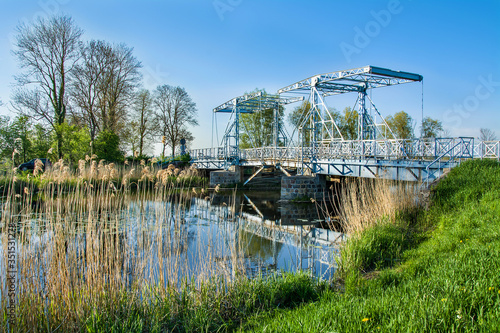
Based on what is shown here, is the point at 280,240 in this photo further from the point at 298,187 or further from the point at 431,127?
the point at 431,127

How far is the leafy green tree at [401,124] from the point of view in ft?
112

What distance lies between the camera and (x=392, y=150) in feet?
49.5

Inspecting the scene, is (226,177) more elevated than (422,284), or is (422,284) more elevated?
(226,177)

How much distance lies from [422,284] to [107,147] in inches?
853

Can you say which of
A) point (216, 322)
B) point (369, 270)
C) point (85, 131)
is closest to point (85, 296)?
point (216, 322)

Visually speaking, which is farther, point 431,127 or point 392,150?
point 431,127

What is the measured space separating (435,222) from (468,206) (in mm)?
748

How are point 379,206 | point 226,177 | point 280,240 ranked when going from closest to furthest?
1. point 379,206
2. point 280,240
3. point 226,177

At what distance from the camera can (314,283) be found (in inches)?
180

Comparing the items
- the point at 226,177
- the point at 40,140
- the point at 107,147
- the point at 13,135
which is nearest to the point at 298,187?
the point at 226,177

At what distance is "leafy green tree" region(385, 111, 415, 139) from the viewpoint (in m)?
34.2

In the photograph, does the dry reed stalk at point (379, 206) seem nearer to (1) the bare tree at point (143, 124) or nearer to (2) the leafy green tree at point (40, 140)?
(2) the leafy green tree at point (40, 140)

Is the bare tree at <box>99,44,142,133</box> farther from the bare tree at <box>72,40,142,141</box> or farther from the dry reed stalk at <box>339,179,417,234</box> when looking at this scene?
the dry reed stalk at <box>339,179,417,234</box>

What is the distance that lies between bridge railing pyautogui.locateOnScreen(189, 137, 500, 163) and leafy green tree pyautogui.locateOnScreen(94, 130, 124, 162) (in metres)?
9.42
